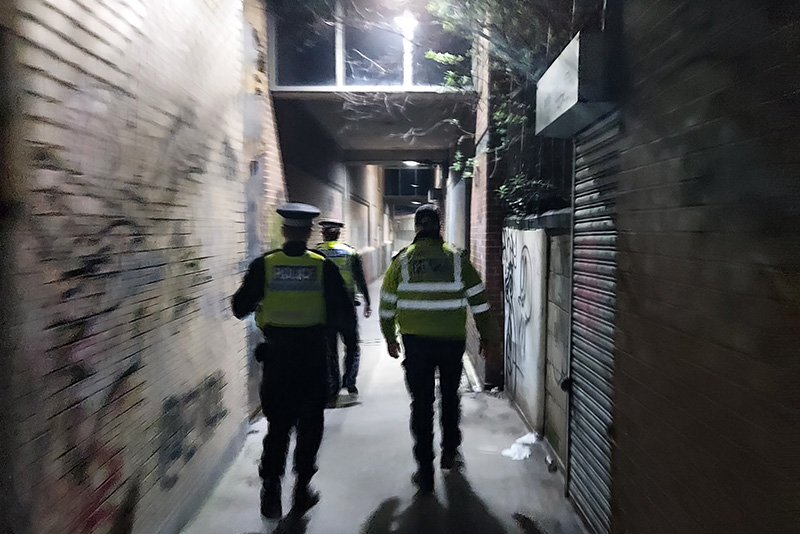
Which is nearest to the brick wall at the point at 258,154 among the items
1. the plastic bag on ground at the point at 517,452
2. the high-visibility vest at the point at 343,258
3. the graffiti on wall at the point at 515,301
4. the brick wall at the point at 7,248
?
the high-visibility vest at the point at 343,258

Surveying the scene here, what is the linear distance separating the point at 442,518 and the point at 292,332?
1489 mm

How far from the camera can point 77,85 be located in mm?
2279

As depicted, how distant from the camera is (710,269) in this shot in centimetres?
192

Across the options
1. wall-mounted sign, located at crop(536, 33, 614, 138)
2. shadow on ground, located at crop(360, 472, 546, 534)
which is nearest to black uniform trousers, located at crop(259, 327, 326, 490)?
shadow on ground, located at crop(360, 472, 546, 534)

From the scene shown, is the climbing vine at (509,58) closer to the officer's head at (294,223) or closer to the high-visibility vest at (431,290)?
the high-visibility vest at (431,290)

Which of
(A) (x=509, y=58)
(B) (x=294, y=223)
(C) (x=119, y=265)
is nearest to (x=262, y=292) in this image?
(B) (x=294, y=223)

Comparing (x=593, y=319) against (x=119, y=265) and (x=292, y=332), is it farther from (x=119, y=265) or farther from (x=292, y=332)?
(x=119, y=265)

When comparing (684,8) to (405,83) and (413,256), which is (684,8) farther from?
(405,83)

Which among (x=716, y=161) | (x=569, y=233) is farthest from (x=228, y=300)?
(x=716, y=161)

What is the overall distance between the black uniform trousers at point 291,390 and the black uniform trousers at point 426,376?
0.64m

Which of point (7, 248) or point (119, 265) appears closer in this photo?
point (7, 248)

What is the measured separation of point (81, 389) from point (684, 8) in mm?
2836

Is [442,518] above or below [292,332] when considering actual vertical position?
below

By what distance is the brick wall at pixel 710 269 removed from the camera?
5.09ft
